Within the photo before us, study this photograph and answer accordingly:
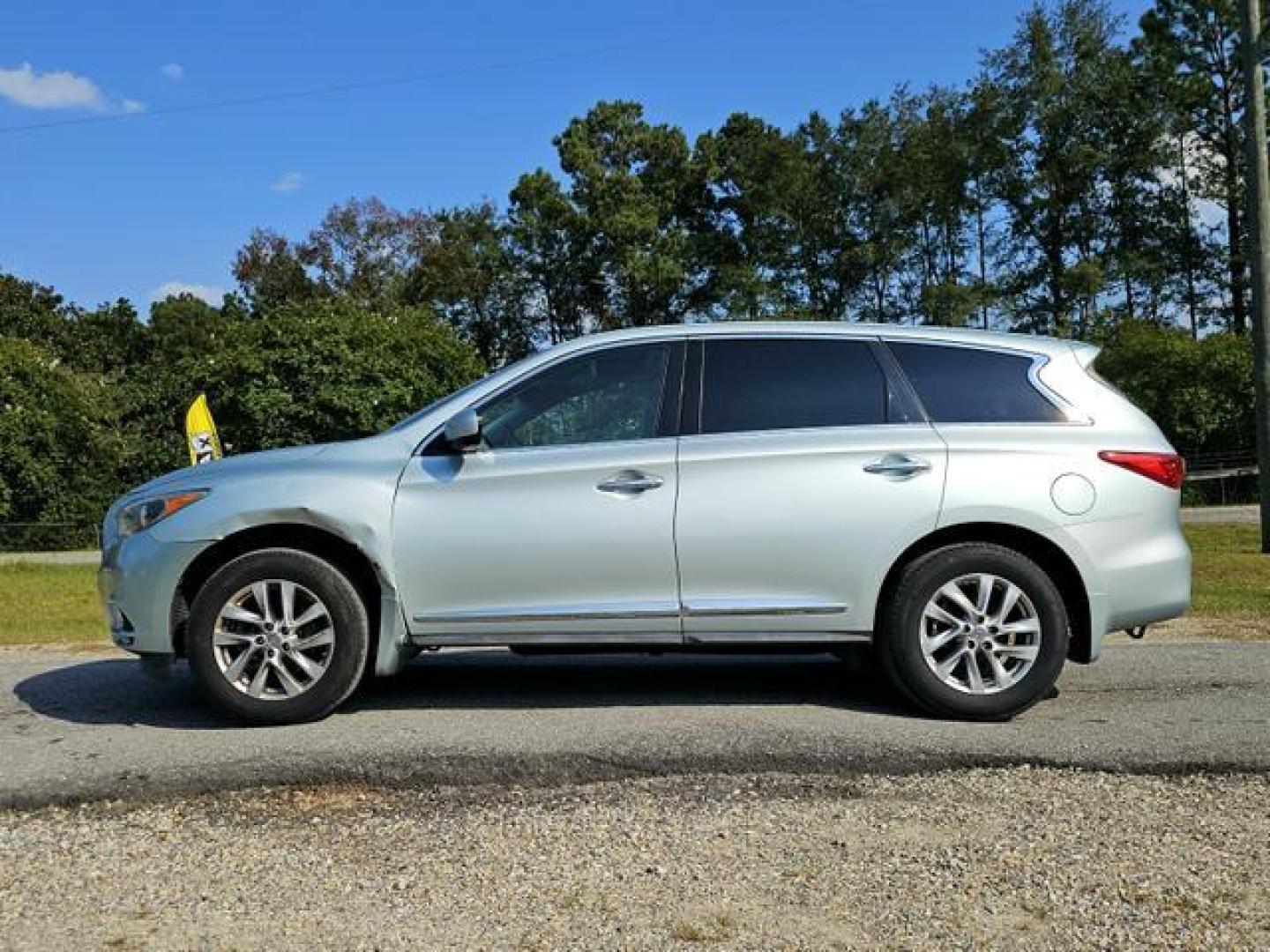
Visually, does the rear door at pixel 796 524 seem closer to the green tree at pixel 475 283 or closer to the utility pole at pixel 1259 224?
the utility pole at pixel 1259 224

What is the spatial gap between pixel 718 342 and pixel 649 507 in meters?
0.96

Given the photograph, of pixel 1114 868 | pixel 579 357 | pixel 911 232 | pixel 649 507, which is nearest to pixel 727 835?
pixel 1114 868

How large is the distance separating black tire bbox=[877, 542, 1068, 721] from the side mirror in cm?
208

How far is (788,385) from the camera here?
562 centimetres

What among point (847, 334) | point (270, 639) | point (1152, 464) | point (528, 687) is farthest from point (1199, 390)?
point (270, 639)

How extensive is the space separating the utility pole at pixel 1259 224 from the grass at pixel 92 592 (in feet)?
4.98

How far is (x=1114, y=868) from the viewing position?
3.57 m

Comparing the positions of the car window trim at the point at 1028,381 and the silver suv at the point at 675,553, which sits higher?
the car window trim at the point at 1028,381

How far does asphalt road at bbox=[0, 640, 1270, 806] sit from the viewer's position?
15.1 ft

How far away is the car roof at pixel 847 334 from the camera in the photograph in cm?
571

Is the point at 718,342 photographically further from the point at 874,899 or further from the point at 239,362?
the point at 239,362

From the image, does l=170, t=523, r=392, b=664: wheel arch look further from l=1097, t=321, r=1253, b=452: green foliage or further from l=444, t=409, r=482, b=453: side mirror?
l=1097, t=321, r=1253, b=452: green foliage

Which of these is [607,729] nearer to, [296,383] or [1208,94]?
[296,383]

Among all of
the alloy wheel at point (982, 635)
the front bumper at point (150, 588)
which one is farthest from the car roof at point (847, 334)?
the front bumper at point (150, 588)
